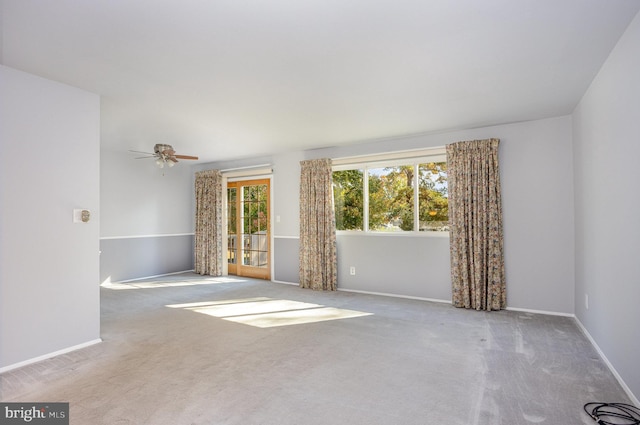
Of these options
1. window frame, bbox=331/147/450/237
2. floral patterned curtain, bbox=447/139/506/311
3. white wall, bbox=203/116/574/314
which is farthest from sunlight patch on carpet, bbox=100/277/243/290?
floral patterned curtain, bbox=447/139/506/311

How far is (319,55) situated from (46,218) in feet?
9.28

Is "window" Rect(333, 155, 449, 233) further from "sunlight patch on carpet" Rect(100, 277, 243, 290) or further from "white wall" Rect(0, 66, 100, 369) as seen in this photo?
"white wall" Rect(0, 66, 100, 369)

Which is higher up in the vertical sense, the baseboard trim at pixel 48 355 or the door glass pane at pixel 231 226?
the door glass pane at pixel 231 226

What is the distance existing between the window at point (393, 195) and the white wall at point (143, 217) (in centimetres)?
347

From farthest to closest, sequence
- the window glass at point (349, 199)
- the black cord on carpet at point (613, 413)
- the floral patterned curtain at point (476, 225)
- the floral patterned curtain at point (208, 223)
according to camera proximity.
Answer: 1. the floral patterned curtain at point (208, 223)
2. the window glass at point (349, 199)
3. the floral patterned curtain at point (476, 225)
4. the black cord on carpet at point (613, 413)

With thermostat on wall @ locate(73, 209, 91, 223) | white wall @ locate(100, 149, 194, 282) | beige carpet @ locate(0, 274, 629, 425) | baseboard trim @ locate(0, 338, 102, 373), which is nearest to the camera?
beige carpet @ locate(0, 274, 629, 425)

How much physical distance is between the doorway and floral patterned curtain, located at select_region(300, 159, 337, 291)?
3.51ft

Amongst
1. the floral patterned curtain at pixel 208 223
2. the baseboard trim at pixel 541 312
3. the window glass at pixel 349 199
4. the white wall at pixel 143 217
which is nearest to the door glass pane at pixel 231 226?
the floral patterned curtain at pixel 208 223

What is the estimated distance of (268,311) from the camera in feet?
15.2

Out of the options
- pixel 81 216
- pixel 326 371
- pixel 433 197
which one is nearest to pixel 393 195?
pixel 433 197

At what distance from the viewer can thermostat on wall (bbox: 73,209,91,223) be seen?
3.28 metres

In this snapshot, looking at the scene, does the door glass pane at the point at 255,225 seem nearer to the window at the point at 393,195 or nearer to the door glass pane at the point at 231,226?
the door glass pane at the point at 231,226

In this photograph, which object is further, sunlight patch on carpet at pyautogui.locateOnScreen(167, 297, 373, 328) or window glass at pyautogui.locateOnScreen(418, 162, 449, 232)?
window glass at pyautogui.locateOnScreen(418, 162, 449, 232)

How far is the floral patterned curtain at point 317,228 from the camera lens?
5.96m
